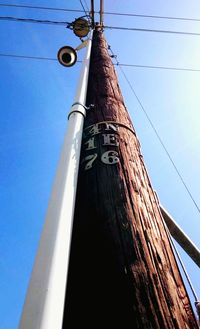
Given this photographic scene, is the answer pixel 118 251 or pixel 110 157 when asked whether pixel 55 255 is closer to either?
pixel 118 251

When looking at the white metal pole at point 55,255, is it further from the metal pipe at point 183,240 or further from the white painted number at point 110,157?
the metal pipe at point 183,240

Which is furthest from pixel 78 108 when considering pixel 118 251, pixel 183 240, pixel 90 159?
pixel 183 240

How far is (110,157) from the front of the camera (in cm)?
181

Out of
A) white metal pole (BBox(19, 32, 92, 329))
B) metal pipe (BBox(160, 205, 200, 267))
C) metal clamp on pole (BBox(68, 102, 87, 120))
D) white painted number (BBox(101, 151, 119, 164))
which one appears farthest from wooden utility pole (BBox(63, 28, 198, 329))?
metal pipe (BBox(160, 205, 200, 267))

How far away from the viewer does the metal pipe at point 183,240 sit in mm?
3018

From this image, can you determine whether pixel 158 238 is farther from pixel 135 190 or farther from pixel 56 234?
pixel 56 234

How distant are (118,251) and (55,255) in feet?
1.05

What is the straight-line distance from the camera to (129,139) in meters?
2.10

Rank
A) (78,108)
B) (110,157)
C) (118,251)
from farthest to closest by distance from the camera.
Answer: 1. (78,108)
2. (110,157)
3. (118,251)

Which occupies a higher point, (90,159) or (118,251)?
(90,159)

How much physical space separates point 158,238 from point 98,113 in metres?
1.27

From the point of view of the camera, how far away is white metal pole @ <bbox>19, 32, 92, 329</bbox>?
971mm

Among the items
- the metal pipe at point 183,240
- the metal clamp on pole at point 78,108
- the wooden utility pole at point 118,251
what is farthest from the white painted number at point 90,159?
the metal pipe at point 183,240

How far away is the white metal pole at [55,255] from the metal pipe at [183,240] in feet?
5.52
